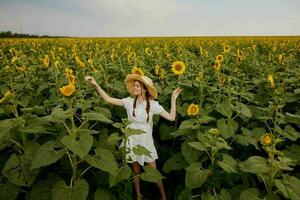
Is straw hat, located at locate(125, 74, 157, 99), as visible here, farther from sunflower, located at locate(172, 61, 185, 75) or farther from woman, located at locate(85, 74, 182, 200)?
sunflower, located at locate(172, 61, 185, 75)

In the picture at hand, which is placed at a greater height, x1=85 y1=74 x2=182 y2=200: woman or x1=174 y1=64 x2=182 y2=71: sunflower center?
x1=174 y1=64 x2=182 y2=71: sunflower center

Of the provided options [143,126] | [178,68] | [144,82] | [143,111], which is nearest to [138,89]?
[144,82]

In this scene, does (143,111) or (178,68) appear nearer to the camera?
(143,111)

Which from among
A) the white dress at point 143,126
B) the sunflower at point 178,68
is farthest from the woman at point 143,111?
the sunflower at point 178,68

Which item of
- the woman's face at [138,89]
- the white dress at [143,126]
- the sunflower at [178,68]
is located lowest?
the white dress at [143,126]

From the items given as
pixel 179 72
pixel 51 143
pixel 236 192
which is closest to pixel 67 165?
pixel 51 143

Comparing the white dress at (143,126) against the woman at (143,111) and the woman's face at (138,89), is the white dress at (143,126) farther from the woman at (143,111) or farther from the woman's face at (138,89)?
the woman's face at (138,89)

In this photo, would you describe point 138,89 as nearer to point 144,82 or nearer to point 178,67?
point 144,82

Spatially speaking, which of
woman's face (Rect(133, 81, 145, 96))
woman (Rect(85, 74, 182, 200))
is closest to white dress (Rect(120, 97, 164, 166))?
woman (Rect(85, 74, 182, 200))

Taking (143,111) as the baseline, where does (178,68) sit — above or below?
above

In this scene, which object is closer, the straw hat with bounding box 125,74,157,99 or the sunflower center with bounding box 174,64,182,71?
the straw hat with bounding box 125,74,157,99

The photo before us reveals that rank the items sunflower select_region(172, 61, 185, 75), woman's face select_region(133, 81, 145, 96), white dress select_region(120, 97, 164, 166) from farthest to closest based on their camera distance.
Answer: sunflower select_region(172, 61, 185, 75) → woman's face select_region(133, 81, 145, 96) → white dress select_region(120, 97, 164, 166)

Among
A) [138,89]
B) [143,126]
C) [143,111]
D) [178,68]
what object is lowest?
[143,126]

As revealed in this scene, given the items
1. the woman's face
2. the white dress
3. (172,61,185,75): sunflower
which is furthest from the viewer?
(172,61,185,75): sunflower
